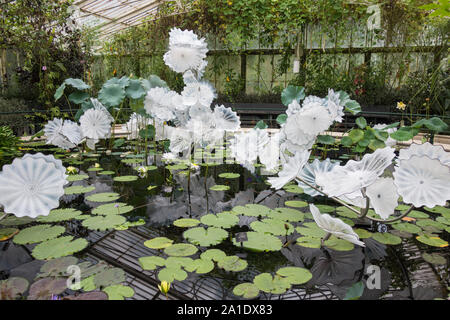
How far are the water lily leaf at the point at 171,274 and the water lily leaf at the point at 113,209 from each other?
0.75m

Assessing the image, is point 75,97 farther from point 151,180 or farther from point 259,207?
point 259,207

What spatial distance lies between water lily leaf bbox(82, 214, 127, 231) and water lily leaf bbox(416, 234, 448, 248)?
164 centimetres

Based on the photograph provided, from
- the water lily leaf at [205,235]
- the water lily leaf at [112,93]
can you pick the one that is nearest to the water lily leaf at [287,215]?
the water lily leaf at [205,235]

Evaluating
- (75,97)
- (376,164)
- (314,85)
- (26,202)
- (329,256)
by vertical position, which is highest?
(314,85)

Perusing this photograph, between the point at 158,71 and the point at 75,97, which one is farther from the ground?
the point at 158,71

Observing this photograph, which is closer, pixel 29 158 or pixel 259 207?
pixel 29 158

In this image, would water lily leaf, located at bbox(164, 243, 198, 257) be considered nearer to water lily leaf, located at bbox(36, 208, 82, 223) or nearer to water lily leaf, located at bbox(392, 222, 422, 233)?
water lily leaf, located at bbox(36, 208, 82, 223)

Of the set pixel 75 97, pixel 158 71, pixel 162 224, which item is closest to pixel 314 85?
pixel 158 71

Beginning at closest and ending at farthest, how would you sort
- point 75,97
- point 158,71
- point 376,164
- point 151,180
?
point 376,164
point 151,180
point 75,97
point 158,71

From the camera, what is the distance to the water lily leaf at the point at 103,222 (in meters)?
1.70

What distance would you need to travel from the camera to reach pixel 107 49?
8922 millimetres

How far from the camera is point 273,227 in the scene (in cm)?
172

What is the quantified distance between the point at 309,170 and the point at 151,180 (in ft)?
4.80

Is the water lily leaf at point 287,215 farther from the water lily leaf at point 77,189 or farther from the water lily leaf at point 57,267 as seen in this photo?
the water lily leaf at point 77,189
